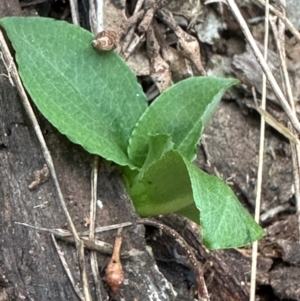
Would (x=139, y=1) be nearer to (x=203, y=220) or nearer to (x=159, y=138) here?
(x=159, y=138)

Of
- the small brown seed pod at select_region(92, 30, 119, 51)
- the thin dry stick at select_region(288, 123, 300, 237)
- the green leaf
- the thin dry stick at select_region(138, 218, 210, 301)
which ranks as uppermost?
the small brown seed pod at select_region(92, 30, 119, 51)

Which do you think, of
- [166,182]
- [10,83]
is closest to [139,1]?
[10,83]

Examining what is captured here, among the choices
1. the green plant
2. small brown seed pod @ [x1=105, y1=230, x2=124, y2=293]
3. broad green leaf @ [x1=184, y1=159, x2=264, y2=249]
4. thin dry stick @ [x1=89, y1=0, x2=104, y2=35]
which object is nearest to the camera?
broad green leaf @ [x1=184, y1=159, x2=264, y2=249]

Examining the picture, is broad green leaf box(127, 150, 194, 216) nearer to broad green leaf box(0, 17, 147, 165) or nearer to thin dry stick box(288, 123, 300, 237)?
broad green leaf box(0, 17, 147, 165)

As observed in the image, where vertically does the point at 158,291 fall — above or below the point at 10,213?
below

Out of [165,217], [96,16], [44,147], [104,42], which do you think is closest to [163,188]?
[165,217]

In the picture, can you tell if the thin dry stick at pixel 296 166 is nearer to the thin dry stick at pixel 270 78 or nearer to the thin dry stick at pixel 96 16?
the thin dry stick at pixel 270 78

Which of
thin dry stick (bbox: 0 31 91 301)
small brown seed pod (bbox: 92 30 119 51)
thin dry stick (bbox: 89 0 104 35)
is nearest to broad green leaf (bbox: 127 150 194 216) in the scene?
thin dry stick (bbox: 0 31 91 301)
